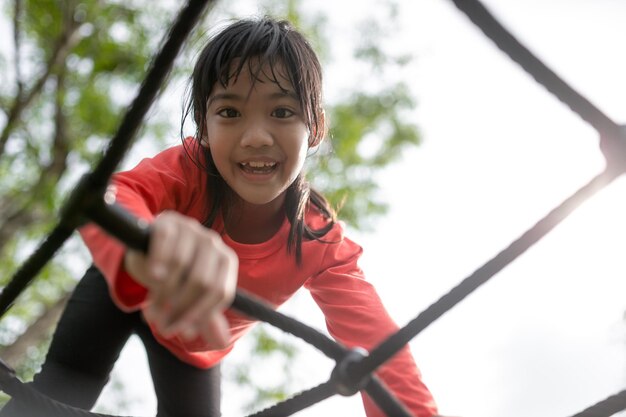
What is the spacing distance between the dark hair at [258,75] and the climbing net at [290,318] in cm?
34

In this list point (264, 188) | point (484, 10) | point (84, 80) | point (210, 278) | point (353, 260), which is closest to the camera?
point (210, 278)

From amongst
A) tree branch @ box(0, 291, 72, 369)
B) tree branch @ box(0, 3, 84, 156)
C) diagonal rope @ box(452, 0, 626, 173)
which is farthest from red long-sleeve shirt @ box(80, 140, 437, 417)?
tree branch @ box(0, 3, 84, 156)

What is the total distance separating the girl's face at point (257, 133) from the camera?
2.82 ft

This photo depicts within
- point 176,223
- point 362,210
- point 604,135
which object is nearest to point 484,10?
point 604,135

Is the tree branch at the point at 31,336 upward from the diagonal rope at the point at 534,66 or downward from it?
upward

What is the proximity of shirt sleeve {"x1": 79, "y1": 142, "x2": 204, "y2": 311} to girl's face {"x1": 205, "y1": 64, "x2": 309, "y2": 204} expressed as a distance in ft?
0.21

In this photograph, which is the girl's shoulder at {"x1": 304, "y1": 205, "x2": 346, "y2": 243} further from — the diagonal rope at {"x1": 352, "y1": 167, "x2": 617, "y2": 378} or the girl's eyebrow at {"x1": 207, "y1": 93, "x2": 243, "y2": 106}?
the diagonal rope at {"x1": 352, "y1": 167, "x2": 617, "y2": 378}

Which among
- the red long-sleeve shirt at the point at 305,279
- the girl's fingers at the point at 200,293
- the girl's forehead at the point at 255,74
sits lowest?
the girl's fingers at the point at 200,293

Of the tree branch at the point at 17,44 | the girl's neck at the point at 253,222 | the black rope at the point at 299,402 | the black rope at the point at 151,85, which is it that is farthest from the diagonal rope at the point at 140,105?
the tree branch at the point at 17,44

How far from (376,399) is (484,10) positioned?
0.94 feet

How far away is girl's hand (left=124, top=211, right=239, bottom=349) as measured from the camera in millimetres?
332

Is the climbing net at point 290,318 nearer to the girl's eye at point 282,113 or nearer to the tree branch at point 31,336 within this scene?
the girl's eye at point 282,113

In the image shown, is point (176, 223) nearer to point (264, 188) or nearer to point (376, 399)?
point (376, 399)

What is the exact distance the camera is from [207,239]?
1.14 feet
